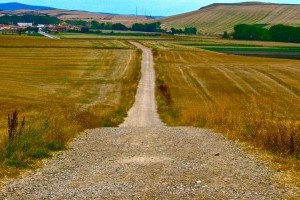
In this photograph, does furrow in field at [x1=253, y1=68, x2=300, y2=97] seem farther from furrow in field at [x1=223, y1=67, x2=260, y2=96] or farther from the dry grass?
furrow in field at [x1=223, y1=67, x2=260, y2=96]

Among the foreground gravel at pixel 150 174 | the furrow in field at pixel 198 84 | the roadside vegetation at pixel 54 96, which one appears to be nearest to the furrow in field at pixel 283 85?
the furrow in field at pixel 198 84

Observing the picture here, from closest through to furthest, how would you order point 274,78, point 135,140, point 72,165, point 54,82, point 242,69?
1. point 72,165
2. point 135,140
3. point 54,82
4. point 274,78
5. point 242,69

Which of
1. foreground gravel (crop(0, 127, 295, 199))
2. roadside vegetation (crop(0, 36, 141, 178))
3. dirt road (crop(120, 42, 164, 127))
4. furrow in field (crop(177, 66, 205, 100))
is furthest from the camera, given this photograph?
furrow in field (crop(177, 66, 205, 100))

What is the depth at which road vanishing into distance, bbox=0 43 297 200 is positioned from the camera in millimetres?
11117

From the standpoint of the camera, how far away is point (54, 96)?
2267 inches

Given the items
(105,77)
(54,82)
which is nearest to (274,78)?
(105,77)

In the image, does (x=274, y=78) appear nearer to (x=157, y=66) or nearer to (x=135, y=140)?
(x=157, y=66)

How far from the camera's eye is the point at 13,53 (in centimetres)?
11312

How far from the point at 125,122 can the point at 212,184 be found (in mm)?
28413

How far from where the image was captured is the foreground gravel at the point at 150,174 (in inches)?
437

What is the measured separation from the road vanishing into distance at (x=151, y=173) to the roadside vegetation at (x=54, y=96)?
918 mm

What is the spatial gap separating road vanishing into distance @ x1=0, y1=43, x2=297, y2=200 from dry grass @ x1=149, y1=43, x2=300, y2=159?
4.17ft

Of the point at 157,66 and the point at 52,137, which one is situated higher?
the point at 52,137

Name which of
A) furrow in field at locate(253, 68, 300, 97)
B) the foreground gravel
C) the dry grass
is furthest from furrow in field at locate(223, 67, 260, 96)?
the foreground gravel
